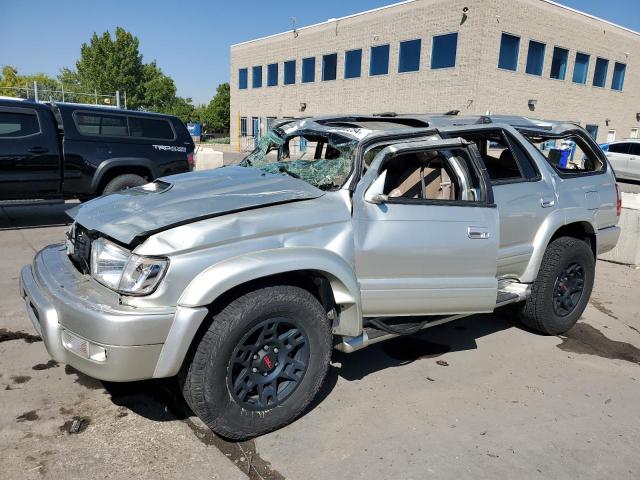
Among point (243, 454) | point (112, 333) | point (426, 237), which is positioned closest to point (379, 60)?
point (426, 237)

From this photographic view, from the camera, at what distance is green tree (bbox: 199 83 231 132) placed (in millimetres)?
65875

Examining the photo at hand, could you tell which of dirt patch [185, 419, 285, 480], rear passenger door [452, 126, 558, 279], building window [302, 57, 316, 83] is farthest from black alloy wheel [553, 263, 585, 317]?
building window [302, 57, 316, 83]

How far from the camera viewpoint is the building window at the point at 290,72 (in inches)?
1249

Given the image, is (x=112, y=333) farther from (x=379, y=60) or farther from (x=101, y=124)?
(x=379, y=60)

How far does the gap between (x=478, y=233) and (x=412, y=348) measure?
1.26m

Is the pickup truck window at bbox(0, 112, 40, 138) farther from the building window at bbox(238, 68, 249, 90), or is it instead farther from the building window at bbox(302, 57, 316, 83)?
the building window at bbox(238, 68, 249, 90)

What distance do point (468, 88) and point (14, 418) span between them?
839 inches

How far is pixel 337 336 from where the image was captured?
3379 millimetres

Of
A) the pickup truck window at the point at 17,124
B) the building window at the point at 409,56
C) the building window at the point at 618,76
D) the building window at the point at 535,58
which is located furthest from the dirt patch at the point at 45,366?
the building window at the point at 618,76

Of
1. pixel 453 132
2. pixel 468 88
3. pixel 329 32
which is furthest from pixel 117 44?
pixel 453 132

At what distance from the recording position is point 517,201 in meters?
4.11

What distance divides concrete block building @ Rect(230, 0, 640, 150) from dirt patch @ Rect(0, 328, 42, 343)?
19.8 meters

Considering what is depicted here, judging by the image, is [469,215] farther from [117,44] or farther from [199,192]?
[117,44]

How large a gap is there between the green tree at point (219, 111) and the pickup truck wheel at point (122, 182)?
2362 inches
